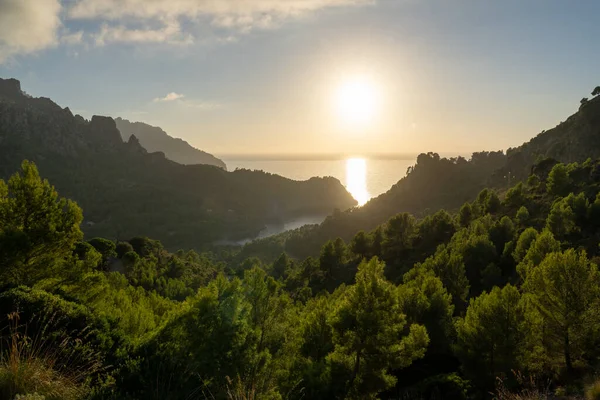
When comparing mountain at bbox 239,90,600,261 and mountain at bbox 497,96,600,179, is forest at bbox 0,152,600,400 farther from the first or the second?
mountain at bbox 239,90,600,261

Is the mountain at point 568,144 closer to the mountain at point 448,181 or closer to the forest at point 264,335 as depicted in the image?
the mountain at point 448,181

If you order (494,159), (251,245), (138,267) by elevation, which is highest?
(494,159)

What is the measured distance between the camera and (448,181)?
17012 cm

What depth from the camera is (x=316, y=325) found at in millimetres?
25578

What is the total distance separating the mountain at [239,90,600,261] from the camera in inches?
4254

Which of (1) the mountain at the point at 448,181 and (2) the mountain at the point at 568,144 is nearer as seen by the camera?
(2) the mountain at the point at 568,144

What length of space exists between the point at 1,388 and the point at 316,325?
852 inches

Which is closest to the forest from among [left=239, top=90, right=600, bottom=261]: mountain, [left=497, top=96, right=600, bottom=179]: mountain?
[left=497, top=96, right=600, bottom=179]: mountain

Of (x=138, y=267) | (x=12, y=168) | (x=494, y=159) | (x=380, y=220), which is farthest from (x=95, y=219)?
(x=494, y=159)

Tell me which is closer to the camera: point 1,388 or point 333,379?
point 1,388

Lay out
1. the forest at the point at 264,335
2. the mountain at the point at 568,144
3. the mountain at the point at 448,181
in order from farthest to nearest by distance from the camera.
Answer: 1. the mountain at the point at 448,181
2. the mountain at the point at 568,144
3. the forest at the point at 264,335

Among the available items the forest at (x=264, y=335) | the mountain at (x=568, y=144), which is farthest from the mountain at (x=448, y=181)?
the forest at (x=264, y=335)

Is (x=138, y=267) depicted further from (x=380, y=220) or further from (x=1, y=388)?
(x=380, y=220)

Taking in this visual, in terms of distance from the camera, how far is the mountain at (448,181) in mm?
108062
